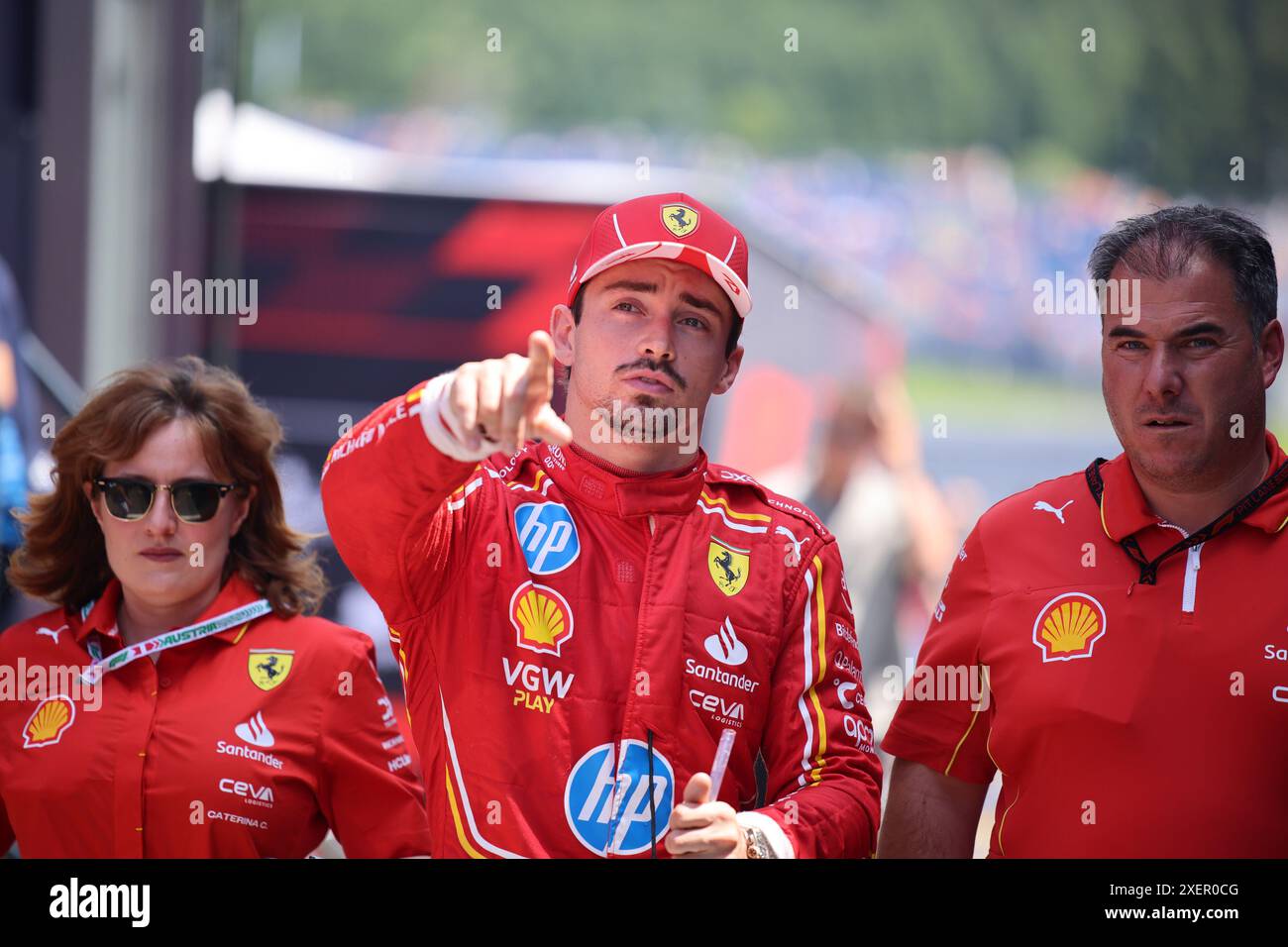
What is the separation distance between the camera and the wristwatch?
2.01 m

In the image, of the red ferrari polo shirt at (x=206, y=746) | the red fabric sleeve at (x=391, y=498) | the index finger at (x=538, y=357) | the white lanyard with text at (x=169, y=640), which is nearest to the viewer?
the index finger at (x=538, y=357)

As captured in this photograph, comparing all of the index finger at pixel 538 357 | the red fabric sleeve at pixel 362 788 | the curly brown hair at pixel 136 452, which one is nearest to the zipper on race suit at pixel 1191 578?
the index finger at pixel 538 357

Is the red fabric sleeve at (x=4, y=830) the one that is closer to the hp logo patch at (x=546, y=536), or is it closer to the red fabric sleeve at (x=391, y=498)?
the red fabric sleeve at (x=391, y=498)

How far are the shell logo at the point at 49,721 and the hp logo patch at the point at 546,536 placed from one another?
33.4 inches

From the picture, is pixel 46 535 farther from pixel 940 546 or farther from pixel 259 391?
pixel 940 546

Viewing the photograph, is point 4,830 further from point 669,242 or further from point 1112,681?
point 1112,681

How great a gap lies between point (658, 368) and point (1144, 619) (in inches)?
32.5

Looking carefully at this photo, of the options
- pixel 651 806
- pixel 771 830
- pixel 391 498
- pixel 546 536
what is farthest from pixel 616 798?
pixel 391 498

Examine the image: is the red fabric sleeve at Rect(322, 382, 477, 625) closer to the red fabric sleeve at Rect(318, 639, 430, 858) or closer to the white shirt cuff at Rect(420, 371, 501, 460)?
the white shirt cuff at Rect(420, 371, 501, 460)

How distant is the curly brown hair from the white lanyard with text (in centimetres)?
8

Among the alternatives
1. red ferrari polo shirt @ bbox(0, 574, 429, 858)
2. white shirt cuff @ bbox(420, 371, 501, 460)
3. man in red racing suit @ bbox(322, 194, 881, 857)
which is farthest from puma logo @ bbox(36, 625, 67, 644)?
white shirt cuff @ bbox(420, 371, 501, 460)

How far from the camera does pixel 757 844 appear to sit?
6.65ft

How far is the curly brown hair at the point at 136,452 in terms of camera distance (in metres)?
2.61
